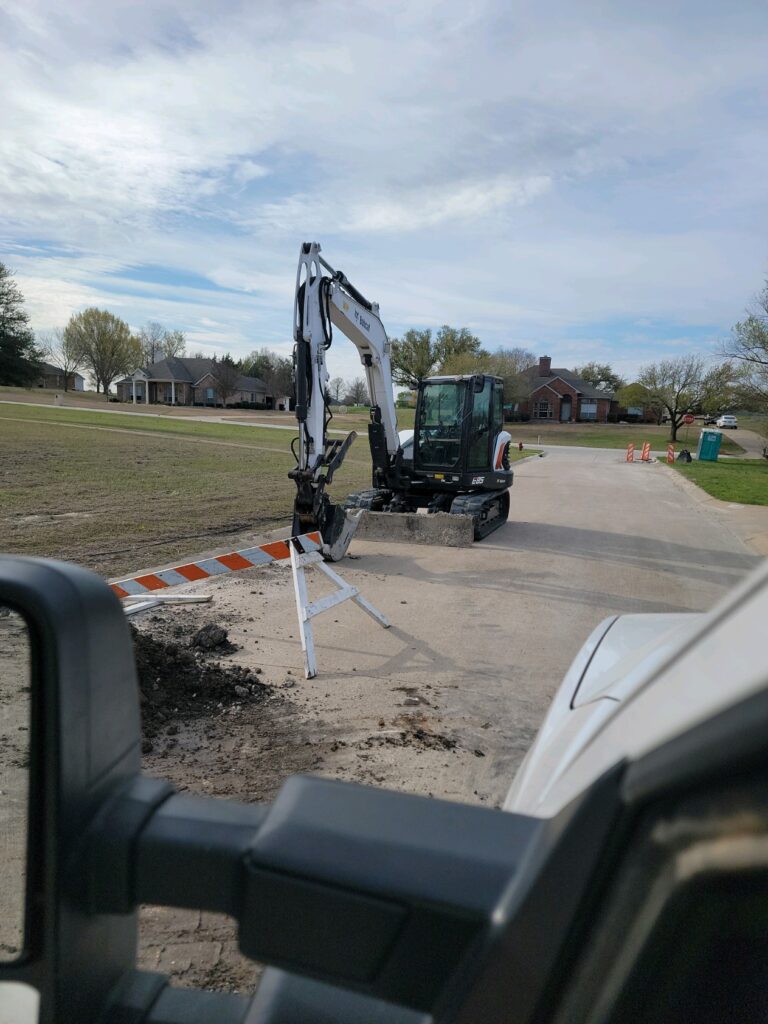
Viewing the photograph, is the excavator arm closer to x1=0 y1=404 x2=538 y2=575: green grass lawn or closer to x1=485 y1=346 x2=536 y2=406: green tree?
x1=0 y1=404 x2=538 y2=575: green grass lawn

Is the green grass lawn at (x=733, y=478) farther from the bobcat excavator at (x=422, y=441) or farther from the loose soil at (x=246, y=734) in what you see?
the loose soil at (x=246, y=734)

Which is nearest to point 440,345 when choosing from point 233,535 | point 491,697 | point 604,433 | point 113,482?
point 604,433

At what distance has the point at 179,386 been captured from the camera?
96562 millimetres

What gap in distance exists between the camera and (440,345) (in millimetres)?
79062

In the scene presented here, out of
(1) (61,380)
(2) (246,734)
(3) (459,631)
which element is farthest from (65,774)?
(1) (61,380)

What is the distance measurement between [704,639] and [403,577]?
9139 millimetres

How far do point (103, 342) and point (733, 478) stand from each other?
3378 inches

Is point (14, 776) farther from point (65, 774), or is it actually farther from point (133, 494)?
point (133, 494)

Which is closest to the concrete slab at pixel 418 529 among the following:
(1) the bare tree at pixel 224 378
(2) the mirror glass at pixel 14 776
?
(2) the mirror glass at pixel 14 776

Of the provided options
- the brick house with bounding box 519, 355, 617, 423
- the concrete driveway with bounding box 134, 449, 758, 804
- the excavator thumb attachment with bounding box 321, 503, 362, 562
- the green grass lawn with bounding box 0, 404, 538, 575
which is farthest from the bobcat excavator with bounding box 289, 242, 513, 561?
the brick house with bounding box 519, 355, 617, 423

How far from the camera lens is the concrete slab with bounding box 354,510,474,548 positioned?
1232 cm

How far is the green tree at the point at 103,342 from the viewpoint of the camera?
93188 mm

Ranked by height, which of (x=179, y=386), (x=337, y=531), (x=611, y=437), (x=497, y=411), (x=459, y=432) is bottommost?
(x=337, y=531)

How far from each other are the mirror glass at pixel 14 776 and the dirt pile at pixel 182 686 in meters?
3.60
